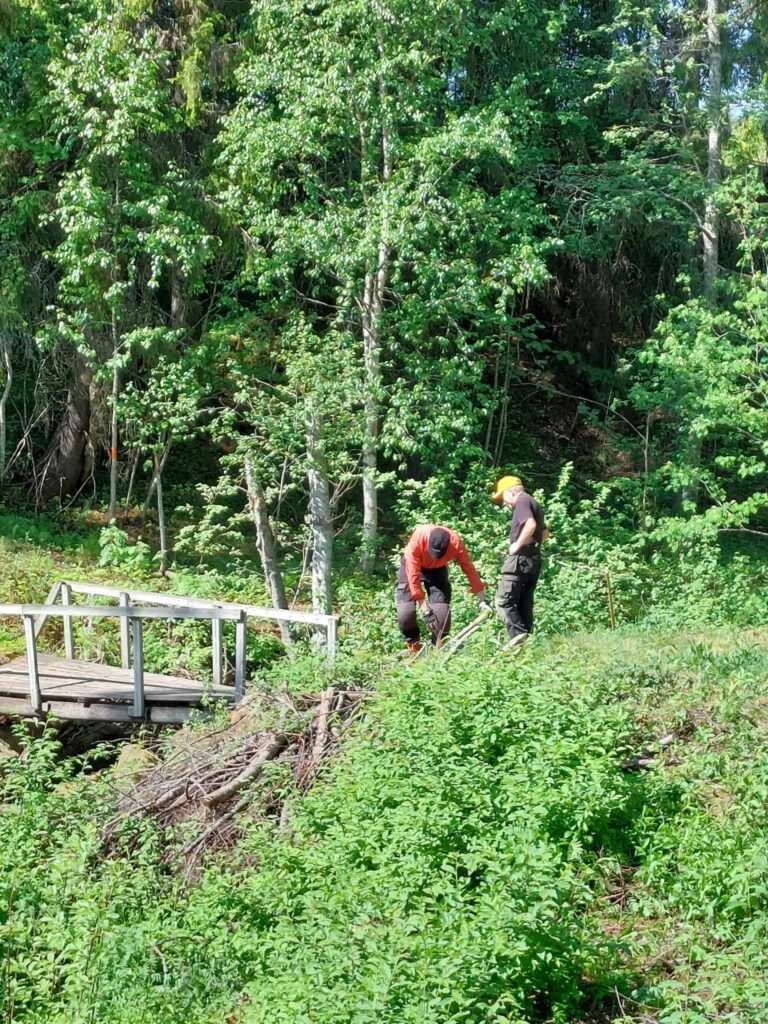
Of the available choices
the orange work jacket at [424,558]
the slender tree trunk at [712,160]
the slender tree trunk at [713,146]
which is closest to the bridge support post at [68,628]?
the orange work jacket at [424,558]

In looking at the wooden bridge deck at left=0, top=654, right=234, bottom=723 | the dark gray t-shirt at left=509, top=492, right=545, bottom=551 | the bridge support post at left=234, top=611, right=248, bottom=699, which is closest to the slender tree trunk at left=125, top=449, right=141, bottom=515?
the wooden bridge deck at left=0, top=654, right=234, bottom=723

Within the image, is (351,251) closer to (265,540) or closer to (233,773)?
(265,540)

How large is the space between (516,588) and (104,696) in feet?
13.1

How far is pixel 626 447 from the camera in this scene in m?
19.9

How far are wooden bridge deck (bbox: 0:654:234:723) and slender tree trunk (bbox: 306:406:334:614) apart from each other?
3.24m

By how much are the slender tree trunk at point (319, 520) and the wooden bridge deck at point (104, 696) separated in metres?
3.24

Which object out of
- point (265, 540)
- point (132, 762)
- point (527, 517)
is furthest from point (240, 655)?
point (265, 540)

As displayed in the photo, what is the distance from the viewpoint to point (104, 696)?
11445 millimetres

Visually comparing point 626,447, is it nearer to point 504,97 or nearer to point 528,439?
point 528,439

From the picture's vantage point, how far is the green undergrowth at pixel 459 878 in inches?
234

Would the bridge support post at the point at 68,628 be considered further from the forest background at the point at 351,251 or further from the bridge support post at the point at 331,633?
the bridge support post at the point at 331,633

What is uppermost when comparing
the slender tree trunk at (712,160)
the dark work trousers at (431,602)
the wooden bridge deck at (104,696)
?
the slender tree trunk at (712,160)

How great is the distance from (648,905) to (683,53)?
1569 cm

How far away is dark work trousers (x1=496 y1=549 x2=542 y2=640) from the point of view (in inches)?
423
